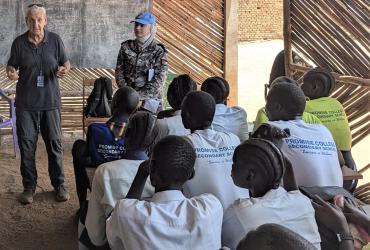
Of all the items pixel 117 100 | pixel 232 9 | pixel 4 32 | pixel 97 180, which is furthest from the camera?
pixel 232 9

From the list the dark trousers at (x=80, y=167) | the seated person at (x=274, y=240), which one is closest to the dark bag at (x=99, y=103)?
the dark trousers at (x=80, y=167)

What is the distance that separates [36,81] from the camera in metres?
4.58

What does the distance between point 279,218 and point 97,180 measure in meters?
1.01

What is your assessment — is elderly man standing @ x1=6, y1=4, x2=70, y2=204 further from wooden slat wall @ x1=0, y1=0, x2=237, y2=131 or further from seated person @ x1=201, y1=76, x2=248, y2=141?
wooden slat wall @ x1=0, y1=0, x2=237, y2=131

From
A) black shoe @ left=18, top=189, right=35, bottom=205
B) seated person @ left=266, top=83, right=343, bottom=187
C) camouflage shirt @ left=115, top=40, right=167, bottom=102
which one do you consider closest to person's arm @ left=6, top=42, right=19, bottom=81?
camouflage shirt @ left=115, top=40, right=167, bottom=102

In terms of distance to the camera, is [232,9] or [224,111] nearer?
[224,111]

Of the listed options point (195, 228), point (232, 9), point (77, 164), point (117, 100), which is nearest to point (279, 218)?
point (195, 228)

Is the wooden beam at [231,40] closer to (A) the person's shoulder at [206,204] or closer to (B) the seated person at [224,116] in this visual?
(B) the seated person at [224,116]

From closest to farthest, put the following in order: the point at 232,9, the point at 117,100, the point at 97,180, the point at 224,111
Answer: the point at 97,180 → the point at 117,100 → the point at 224,111 → the point at 232,9

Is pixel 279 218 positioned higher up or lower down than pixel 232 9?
lower down

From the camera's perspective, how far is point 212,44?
7883 millimetres

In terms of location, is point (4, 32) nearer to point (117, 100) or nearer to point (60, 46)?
point (60, 46)

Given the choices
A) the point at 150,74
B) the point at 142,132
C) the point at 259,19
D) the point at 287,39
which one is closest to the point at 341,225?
the point at 142,132

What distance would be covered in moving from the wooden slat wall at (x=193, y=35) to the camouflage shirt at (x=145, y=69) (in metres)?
2.69
